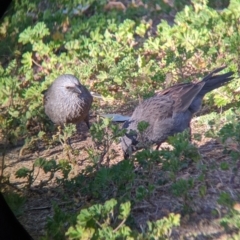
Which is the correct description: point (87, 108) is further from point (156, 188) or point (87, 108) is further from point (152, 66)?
point (156, 188)

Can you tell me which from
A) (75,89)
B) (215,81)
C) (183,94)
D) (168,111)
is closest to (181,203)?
(168,111)

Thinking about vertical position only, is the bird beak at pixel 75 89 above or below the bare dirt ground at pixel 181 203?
above

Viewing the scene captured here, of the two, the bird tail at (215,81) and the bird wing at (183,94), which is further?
the bird tail at (215,81)

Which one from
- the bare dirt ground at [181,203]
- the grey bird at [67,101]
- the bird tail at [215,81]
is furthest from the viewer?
the grey bird at [67,101]

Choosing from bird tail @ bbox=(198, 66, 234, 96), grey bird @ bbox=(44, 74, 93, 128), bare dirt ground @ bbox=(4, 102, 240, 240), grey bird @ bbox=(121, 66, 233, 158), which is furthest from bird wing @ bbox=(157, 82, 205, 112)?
grey bird @ bbox=(44, 74, 93, 128)

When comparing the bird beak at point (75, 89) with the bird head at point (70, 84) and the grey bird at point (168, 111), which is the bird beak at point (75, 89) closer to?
the bird head at point (70, 84)

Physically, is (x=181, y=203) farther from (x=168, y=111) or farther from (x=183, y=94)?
(x=183, y=94)

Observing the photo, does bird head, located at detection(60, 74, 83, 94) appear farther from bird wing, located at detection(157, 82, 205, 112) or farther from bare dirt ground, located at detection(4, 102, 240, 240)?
bare dirt ground, located at detection(4, 102, 240, 240)

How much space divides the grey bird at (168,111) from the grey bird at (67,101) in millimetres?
838

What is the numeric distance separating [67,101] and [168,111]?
130 centimetres

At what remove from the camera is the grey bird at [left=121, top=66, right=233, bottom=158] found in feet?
21.6

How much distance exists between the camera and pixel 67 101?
770 centimetres

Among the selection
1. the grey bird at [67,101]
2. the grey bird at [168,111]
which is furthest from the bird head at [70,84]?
the grey bird at [168,111]

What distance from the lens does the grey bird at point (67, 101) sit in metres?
7.53
